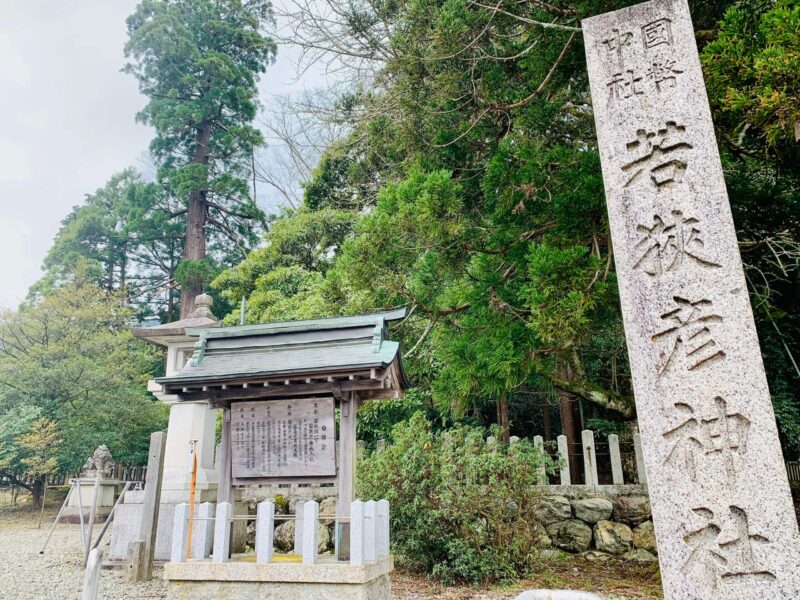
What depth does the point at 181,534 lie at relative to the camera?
4656 mm

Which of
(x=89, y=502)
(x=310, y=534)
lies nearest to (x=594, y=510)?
(x=310, y=534)

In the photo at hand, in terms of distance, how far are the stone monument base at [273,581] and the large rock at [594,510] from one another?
4.81 m

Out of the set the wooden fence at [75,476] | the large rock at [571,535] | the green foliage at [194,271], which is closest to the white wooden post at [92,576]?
the large rock at [571,535]

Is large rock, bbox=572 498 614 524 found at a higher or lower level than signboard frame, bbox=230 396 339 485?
lower

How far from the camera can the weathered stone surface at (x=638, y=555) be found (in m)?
7.62

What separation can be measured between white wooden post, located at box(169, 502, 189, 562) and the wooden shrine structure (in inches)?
20.1

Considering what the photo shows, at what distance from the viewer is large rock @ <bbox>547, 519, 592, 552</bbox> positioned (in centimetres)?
805

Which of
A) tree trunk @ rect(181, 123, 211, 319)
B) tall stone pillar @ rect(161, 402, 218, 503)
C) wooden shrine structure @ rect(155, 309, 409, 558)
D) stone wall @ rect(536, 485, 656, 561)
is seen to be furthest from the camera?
tree trunk @ rect(181, 123, 211, 319)

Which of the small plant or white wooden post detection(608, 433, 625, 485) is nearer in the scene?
white wooden post detection(608, 433, 625, 485)

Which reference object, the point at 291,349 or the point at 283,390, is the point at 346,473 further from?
the point at 291,349

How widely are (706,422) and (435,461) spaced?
14.0 feet

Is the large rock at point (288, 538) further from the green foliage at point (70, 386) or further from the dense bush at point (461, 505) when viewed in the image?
the green foliage at point (70, 386)

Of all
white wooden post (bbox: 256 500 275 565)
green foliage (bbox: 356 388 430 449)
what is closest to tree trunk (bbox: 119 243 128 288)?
green foliage (bbox: 356 388 430 449)

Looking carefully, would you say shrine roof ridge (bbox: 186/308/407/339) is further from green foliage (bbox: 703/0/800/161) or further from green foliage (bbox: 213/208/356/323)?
green foliage (bbox: 213/208/356/323)
